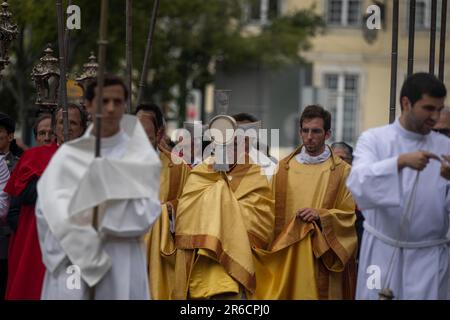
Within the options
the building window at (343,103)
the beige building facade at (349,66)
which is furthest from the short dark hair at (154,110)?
the beige building facade at (349,66)

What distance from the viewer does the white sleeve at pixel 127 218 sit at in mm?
6906

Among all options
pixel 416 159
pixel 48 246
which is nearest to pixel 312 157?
pixel 416 159

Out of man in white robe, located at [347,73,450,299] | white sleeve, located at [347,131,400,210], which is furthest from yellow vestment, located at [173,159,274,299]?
white sleeve, located at [347,131,400,210]

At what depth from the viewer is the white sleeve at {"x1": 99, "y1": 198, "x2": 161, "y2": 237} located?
691 centimetres

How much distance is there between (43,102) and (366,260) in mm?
4242

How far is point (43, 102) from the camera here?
35.8ft

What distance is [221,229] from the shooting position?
8.95 meters

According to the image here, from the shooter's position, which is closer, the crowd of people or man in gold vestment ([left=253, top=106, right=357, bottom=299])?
the crowd of people

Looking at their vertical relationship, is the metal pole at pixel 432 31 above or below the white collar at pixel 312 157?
above

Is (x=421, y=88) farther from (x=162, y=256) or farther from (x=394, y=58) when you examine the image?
(x=162, y=256)

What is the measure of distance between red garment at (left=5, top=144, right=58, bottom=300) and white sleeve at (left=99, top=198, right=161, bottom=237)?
113cm

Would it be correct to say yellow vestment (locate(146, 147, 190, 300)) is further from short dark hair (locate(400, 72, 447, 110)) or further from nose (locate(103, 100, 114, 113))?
short dark hair (locate(400, 72, 447, 110))

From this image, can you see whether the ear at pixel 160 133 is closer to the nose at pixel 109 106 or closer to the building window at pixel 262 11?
the nose at pixel 109 106

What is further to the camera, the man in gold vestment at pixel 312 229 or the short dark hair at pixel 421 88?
the man in gold vestment at pixel 312 229
